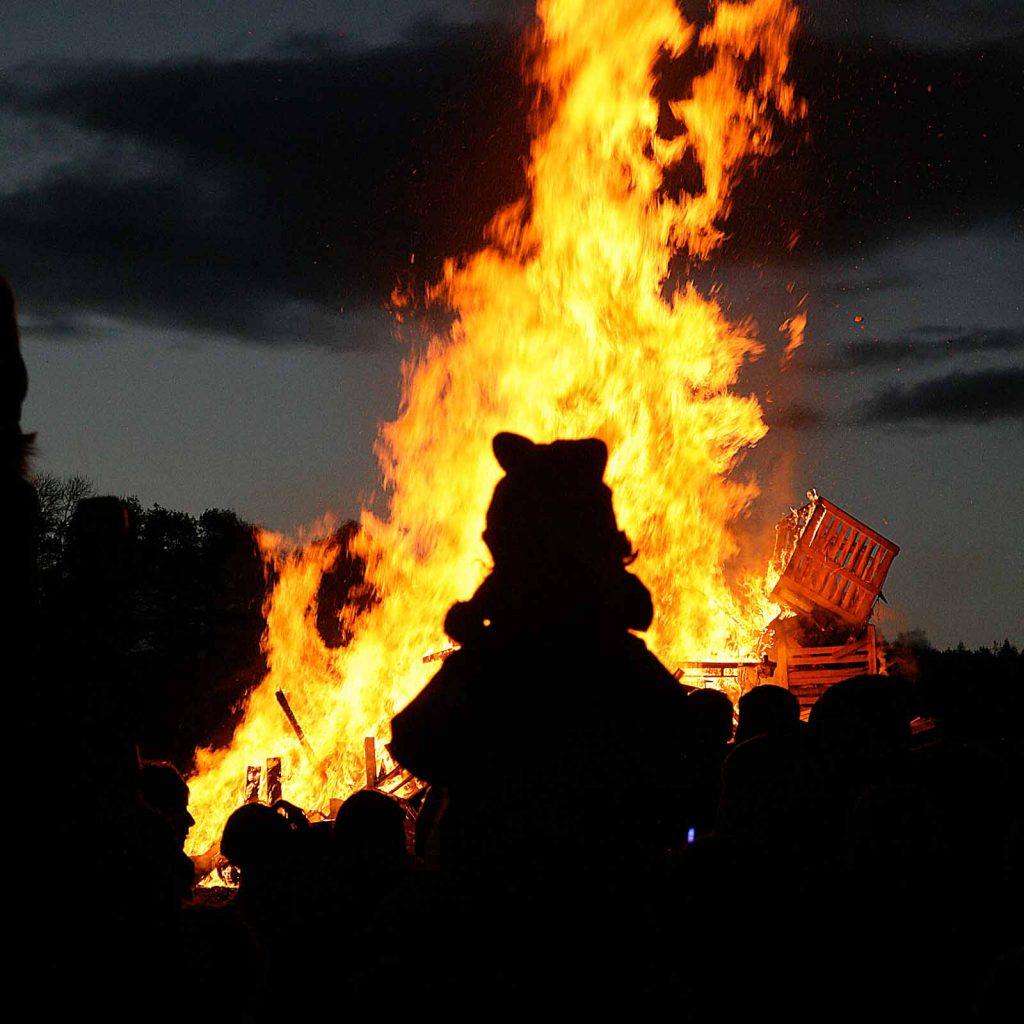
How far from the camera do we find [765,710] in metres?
5.39

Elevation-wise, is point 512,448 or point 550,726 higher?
point 512,448

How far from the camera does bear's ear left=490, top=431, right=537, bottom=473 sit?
3.16 m

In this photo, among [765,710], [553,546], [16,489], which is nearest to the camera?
[16,489]

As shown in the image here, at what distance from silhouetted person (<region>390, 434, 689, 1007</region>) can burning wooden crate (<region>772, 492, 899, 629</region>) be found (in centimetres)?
1615

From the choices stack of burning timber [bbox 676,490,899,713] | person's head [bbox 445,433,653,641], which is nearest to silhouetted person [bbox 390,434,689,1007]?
person's head [bbox 445,433,653,641]

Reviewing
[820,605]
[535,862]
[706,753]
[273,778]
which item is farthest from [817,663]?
[535,862]

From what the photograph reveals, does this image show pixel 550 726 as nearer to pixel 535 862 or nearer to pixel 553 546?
pixel 535 862

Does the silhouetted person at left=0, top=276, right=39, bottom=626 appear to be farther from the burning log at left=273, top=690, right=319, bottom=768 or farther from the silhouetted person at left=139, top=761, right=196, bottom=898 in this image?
the burning log at left=273, top=690, right=319, bottom=768

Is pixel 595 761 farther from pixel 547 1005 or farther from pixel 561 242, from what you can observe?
pixel 561 242

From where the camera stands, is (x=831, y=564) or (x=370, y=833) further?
(x=831, y=564)

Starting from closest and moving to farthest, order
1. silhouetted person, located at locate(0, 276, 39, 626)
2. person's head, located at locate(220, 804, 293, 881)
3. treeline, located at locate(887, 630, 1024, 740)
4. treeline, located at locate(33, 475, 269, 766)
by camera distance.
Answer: silhouetted person, located at locate(0, 276, 39, 626) → person's head, located at locate(220, 804, 293, 881) → treeline, located at locate(887, 630, 1024, 740) → treeline, located at locate(33, 475, 269, 766)

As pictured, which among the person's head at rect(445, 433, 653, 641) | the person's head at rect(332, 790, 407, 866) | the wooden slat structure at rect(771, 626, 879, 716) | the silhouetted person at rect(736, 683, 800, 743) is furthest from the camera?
the wooden slat structure at rect(771, 626, 879, 716)

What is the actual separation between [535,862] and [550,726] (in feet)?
1.04

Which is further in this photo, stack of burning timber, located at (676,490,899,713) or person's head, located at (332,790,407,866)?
stack of burning timber, located at (676,490,899,713)
